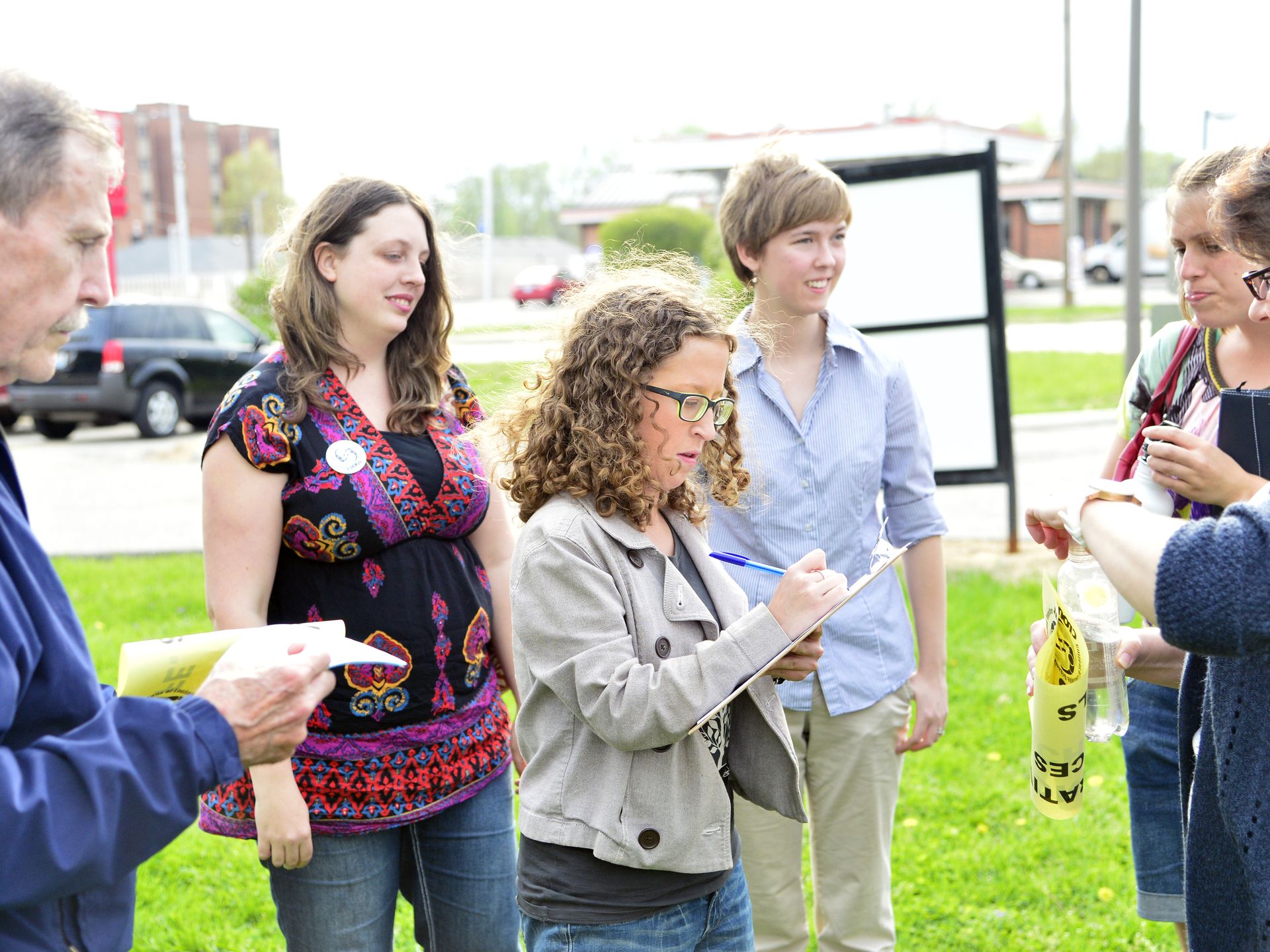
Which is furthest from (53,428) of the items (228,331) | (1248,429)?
(1248,429)

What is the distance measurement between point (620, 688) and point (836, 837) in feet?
4.40

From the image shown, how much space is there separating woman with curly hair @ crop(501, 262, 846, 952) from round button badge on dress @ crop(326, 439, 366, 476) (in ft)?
1.37

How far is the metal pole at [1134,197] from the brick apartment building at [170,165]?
3049 inches

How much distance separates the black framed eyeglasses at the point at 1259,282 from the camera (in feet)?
6.45

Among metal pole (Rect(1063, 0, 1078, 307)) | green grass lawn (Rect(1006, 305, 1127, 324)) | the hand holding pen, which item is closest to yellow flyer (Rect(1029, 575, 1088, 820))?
the hand holding pen

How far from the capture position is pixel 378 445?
263 cm

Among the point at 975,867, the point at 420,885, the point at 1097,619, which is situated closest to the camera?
the point at 1097,619

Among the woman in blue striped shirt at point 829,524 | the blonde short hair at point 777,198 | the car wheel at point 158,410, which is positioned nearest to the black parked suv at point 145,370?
the car wheel at point 158,410

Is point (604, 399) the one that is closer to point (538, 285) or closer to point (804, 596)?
point (804, 596)

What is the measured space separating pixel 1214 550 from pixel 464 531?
167 centimetres

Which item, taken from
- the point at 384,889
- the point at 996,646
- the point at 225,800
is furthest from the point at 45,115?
the point at 996,646

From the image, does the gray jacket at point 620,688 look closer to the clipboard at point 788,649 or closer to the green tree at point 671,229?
the clipboard at point 788,649

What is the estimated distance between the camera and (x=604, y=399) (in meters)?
2.20

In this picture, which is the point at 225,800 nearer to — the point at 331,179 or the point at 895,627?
the point at 331,179
